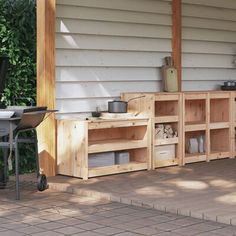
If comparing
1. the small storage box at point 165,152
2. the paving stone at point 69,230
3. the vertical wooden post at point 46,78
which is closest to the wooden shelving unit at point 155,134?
the small storage box at point 165,152

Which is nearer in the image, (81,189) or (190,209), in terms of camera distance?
(190,209)

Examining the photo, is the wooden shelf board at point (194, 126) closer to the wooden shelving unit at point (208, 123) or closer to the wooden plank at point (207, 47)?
the wooden shelving unit at point (208, 123)

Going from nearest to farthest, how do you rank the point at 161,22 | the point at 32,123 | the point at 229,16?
the point at 32,123, the point at 161,22, the point at 229,16

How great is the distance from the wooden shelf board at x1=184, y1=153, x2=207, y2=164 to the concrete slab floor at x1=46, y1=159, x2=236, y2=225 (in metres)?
0.20

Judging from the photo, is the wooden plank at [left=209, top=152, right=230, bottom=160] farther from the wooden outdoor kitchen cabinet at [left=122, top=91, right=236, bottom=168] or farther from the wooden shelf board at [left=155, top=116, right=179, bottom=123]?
the wooden shelf board at [left=155, top=116, right=179, bottom=123]

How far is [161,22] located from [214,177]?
2.48 metres

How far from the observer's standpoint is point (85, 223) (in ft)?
15.8

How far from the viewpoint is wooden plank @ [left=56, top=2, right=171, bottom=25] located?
23.2ft

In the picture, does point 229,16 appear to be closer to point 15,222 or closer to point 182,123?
point 182,123

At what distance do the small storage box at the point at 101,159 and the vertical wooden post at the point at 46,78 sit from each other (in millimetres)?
434

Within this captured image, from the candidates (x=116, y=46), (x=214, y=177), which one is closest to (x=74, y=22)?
(x=116, y=46)

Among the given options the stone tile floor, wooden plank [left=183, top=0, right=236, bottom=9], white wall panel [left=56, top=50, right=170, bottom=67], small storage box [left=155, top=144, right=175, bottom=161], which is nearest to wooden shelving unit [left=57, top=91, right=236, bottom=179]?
small storage box [left=155, top=144, right=175, bottom=161]

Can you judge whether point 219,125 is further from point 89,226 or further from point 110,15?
point 89,226

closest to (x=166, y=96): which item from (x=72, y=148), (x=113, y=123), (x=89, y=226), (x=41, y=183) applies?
(x=113, y=123)
